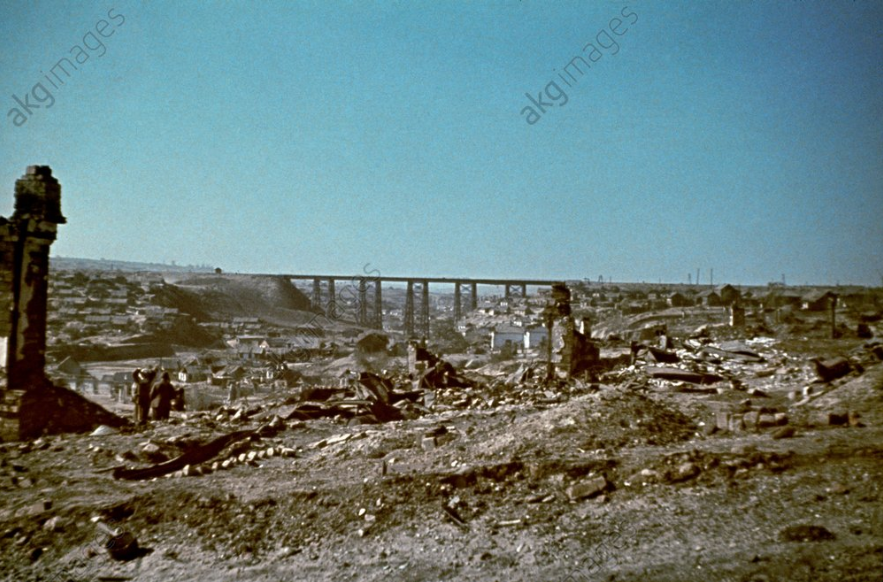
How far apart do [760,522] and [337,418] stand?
6774mm

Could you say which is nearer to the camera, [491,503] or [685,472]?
[491,503]

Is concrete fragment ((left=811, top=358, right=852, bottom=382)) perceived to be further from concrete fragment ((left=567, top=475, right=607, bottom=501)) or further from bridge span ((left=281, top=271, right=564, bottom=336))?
bridge span ((left=281, top=271, right=564, bottom=336))

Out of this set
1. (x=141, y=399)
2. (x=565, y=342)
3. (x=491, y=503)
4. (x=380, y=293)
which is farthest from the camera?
(x=380, y=293)

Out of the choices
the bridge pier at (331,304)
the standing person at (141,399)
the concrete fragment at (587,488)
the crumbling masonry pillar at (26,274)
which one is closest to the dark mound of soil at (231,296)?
the bridge pier at (331,304)

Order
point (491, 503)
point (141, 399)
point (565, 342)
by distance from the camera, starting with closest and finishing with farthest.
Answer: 1. point (491, 503)
2. point (141, 399)
3. point (565, 342)

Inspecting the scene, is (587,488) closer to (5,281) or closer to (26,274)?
(26,274)

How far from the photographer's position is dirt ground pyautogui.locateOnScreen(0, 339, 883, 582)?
4238mm

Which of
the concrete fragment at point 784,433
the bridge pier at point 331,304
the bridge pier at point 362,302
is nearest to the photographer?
the concrete fragment at point 784,433

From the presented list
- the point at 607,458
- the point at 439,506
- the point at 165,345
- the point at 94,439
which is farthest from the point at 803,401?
the point at 165,345

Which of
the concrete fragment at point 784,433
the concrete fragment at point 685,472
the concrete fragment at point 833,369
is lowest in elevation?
the concrete fragment at point 685,472

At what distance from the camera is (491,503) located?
17.7 feet

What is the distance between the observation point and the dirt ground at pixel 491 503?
4238 mm

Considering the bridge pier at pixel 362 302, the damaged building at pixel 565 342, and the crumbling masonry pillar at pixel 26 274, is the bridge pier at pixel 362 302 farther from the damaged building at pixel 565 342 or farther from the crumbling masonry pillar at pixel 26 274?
the crumbling masonry pillar at pixel 26 274

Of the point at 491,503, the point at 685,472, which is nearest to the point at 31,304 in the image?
the point at 491,503
